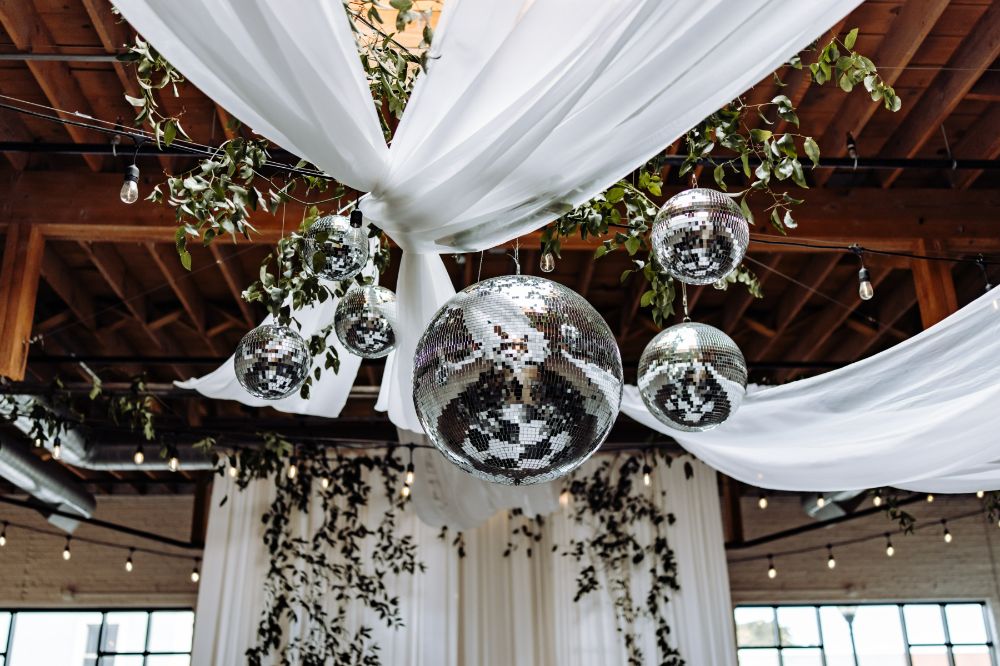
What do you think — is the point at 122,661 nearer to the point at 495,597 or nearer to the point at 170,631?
the point at 170,631

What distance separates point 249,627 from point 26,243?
368 centimetres

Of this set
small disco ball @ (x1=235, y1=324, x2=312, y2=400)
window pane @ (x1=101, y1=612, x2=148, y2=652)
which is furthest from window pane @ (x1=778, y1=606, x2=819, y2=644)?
small disco ball @ (x1=235, y1=324, x2=312, y2=400)

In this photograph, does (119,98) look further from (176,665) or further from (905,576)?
(905,576)

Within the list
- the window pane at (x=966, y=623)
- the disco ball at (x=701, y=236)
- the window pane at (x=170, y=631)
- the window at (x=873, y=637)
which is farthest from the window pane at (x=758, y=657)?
the disco ball at (x=701, y=236)

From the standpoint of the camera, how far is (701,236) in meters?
2.18

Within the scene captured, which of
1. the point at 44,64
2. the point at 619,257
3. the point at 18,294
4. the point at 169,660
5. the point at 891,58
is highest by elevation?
the point at 619,257

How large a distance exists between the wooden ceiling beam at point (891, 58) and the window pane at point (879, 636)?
276 inches

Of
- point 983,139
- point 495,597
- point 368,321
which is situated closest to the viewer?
point 368,321

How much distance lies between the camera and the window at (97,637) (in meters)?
10.1

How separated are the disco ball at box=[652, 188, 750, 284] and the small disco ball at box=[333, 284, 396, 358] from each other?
736mm

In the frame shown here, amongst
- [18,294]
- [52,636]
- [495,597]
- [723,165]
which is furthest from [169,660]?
[723,165]

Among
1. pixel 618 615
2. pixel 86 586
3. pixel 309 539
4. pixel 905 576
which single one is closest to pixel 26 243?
pixel 309 539

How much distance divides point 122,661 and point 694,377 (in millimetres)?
9491

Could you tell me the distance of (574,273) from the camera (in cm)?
643
